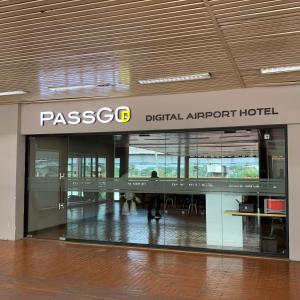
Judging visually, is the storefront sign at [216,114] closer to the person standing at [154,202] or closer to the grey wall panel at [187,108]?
the grey wall panel at [187,108]

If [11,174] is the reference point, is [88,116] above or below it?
above

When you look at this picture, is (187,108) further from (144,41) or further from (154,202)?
(144,41)

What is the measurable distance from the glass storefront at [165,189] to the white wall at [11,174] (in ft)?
0.88

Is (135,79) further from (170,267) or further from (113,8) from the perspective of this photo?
(170,267)

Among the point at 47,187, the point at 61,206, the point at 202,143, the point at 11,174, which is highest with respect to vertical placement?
the point at 202,143

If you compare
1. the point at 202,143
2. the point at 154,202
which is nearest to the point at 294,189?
the point at 202,143

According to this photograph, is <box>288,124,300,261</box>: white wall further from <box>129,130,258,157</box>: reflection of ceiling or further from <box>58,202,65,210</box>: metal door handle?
<box>58,202,65,210</box>: metal door handle

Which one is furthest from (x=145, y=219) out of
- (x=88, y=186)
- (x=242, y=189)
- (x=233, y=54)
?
(x=233, y=54)

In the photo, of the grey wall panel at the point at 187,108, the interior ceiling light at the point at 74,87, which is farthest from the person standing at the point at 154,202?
the interior ceiling light at the point at 74,87

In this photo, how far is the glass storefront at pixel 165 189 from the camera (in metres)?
7.60

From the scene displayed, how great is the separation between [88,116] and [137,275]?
3830mm

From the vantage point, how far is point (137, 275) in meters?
6.25

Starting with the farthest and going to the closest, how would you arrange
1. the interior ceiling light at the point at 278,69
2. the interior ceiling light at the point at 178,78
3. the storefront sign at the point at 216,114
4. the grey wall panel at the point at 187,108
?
the storefront sign at the point at 216,114 < the grey wall panel at the point at 187,108 < the interior ceiling light at the point at 178,78 < the interior ceiling light at the point at 278,69

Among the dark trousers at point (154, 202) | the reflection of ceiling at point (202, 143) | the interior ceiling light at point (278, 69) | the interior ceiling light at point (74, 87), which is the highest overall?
the interior ceiling light at point (278, 69)
